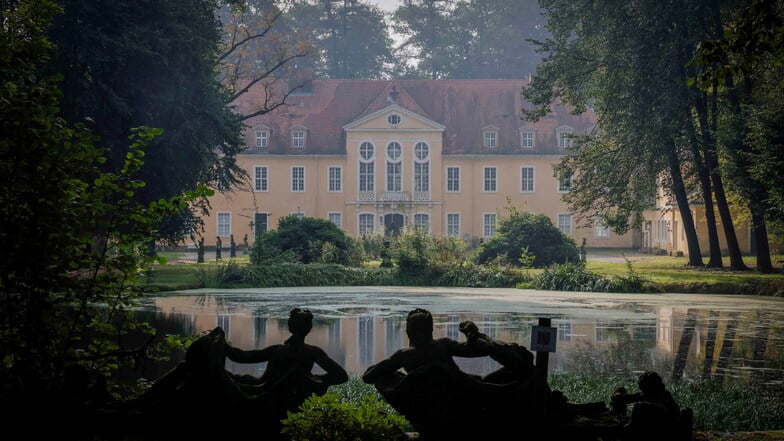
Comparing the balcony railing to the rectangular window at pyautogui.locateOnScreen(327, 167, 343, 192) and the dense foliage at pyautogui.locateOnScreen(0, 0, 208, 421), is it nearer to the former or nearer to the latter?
the rectangular window at pyautogui.locateOnScreen(327, 167, 343, 192)

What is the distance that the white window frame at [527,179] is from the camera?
69438mm

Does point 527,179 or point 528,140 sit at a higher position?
point 528,140

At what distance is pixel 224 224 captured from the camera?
70.4 metres

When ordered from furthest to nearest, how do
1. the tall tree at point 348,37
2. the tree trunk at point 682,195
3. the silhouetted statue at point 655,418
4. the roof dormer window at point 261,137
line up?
1. the tall tree at point 348,37
2. the roof dormer window at point 261,137
3. the tree trunk at point 682,195
4. the silhouetted statue at point 655,418

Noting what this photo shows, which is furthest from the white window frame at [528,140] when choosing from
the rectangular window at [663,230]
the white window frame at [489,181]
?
the rectangular window at [663,230]

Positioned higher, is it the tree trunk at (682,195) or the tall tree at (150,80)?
the tall tree at (150,80)

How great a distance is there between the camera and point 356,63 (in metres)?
85.2

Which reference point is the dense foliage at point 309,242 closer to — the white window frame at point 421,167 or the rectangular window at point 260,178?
the white window frame at point 421,167

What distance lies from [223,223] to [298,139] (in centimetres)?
819

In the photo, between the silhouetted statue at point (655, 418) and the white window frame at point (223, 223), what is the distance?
6579cm

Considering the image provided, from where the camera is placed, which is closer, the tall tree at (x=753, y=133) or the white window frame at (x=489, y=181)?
the tall tree at (x=753, y=133)

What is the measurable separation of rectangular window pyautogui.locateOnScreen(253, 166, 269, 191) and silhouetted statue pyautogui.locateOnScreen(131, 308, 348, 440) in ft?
210

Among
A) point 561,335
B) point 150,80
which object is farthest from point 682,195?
point 561,335

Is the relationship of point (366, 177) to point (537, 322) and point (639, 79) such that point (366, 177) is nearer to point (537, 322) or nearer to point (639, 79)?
point (639, 79)
